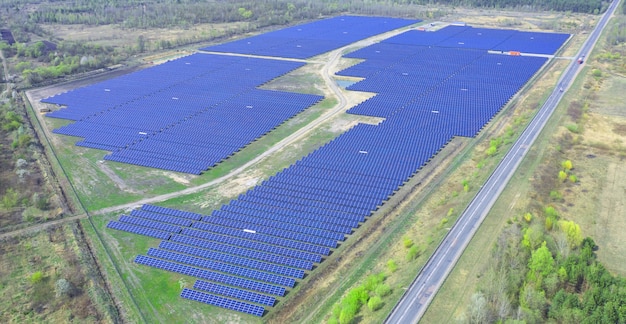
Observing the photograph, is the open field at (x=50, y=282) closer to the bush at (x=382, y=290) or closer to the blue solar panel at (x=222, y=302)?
the blue solar panel at (x=222, y=302)

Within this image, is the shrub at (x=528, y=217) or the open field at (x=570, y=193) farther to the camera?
the shrub at (x=528, y=217)

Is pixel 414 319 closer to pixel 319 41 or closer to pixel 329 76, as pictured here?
pixel 329 76

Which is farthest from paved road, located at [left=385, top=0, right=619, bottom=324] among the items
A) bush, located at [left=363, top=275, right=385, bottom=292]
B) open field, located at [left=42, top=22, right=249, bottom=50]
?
open field, located at [left=42, top=22, right=249, bottom=50]

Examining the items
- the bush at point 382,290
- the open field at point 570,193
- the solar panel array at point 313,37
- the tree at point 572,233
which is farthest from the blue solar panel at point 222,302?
the solar panel array at point 313,37

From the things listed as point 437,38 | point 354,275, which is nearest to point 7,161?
point 354,275

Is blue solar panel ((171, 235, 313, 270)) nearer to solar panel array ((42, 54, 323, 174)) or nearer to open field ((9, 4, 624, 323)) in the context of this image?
open field ((9, 4, 624, 323))

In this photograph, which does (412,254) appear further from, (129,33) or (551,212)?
(129,33)
